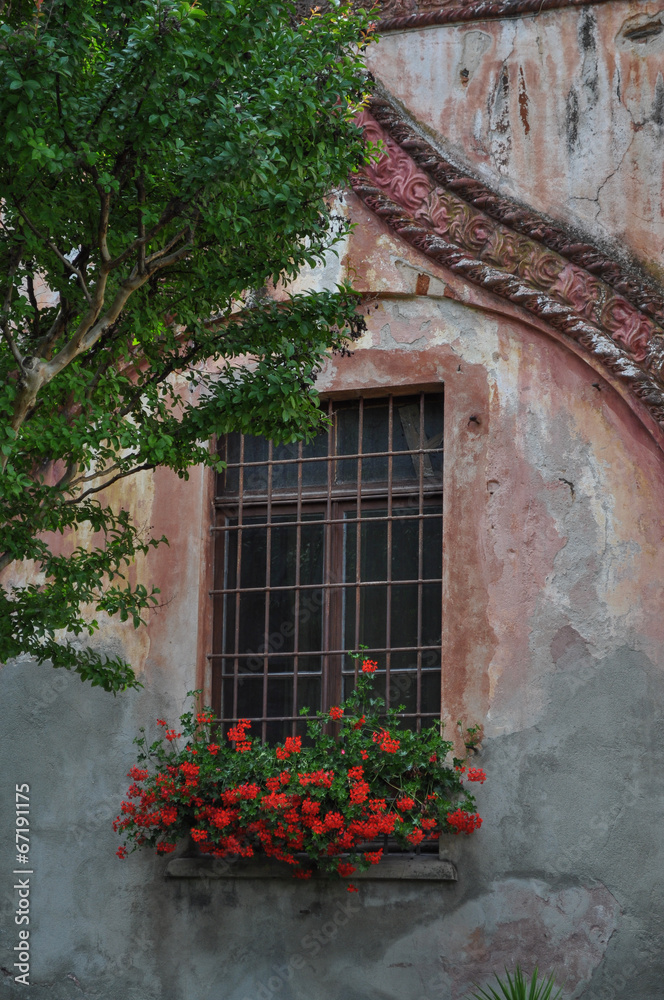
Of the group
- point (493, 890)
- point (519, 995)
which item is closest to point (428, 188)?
point (493, 890)

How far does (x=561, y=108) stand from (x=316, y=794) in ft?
13.1

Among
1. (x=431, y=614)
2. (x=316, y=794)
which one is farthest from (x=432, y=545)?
(x=316, y=794)

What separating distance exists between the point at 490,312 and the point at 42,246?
8.84ft

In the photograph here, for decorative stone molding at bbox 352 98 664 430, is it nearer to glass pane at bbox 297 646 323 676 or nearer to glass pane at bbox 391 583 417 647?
glass pane at bbox 391 583 417 647

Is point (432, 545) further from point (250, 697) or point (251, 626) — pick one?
point (250, 697)

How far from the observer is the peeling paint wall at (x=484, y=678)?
5871 millimetres

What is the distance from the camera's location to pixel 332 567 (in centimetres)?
680

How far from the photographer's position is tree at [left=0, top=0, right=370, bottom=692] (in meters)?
4.26

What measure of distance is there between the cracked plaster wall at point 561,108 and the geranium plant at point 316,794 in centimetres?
283

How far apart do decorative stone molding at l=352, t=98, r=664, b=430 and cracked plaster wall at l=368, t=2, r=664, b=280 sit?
14 cm

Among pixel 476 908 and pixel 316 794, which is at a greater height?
pixel 316 794

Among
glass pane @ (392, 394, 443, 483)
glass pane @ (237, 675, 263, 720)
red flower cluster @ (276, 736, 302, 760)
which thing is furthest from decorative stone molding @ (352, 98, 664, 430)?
glass pane @ (237, 675, 263, 720)

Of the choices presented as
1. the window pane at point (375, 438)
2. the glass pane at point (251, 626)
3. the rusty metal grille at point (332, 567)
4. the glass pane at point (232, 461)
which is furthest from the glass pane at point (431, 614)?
the glass pane at point (232, 461)
